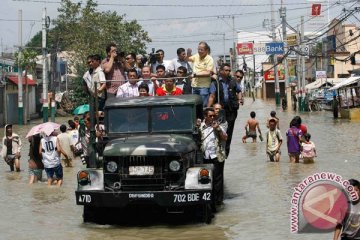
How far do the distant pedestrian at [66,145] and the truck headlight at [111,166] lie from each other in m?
9.99

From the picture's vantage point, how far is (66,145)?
22906 mm

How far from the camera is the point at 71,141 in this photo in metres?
23.4

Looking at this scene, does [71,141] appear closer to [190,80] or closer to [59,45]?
[190,80]

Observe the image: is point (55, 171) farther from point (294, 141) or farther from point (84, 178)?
point (294, 141)

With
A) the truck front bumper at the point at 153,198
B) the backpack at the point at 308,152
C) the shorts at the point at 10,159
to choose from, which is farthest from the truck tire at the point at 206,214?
the shorts at the point at 10,159

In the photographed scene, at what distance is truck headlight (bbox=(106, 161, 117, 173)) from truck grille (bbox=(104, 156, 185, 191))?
0.05m

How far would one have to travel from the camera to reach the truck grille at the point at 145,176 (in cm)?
1209

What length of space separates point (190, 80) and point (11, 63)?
1926 inches

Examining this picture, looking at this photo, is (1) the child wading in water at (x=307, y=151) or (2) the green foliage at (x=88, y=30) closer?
(1) the child wading in water at (x=307, y=151)

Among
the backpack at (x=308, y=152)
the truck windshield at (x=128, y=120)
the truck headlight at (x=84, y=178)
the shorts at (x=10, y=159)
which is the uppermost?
the truck windshield at (x=128, y=120)

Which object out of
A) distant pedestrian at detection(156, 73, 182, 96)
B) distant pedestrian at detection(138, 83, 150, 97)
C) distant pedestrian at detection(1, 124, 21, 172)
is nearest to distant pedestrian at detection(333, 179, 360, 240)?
distant pedestrian at detection(138, 83, 150, 97)

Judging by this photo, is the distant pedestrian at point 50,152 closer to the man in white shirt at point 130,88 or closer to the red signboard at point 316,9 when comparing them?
the man in white shirt at point 130,88
